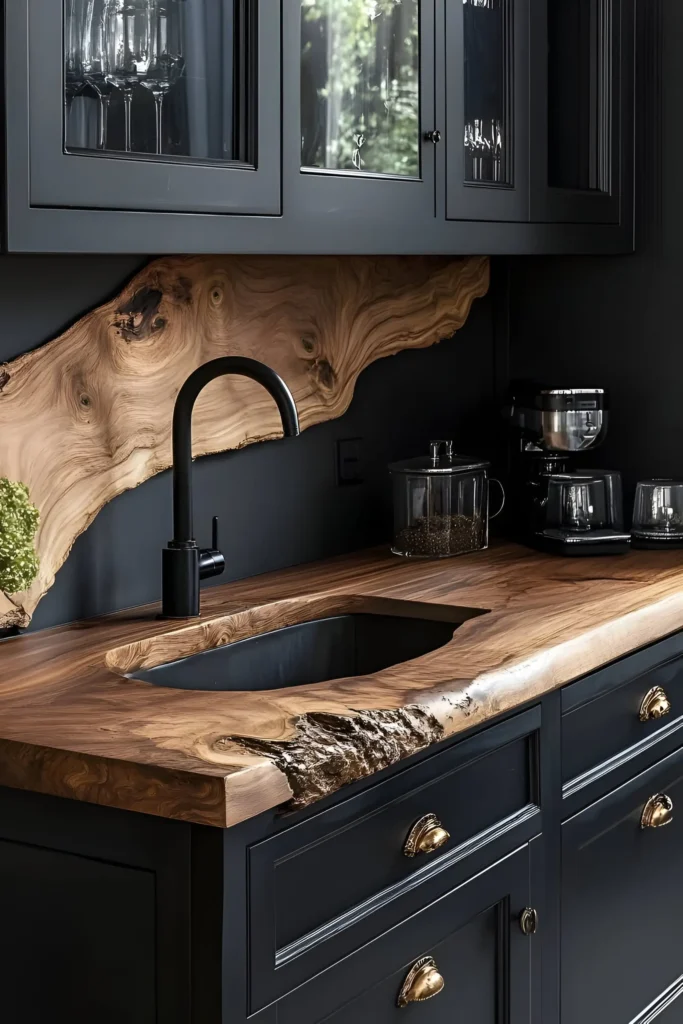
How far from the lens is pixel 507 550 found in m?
2.47

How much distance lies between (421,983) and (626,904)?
0.62 meters

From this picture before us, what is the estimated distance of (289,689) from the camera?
148cm

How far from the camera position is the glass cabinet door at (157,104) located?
1.37 m

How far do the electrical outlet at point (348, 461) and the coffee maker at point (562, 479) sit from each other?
1.10 ft

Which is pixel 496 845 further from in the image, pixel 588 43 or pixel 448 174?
pixel 588 43

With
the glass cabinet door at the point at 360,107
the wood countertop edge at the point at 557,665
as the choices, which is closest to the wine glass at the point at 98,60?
the glass cabinet door at the point at 360,107

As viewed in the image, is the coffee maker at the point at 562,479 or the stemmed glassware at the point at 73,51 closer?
the stemmed glassware at the point at 73,51

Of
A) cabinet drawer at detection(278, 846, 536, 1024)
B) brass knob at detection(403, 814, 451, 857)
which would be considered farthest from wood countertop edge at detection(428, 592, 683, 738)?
Answer: cabinet drawer at detection(278, 846, 536, 1024)

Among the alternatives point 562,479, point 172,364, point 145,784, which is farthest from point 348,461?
point 145,784

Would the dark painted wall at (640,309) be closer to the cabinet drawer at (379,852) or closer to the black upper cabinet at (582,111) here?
the black upper cabinet at (582,111)

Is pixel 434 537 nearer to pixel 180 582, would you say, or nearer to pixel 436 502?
pixel 436 502

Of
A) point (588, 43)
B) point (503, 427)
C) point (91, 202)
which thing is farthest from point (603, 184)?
point (91, 202)

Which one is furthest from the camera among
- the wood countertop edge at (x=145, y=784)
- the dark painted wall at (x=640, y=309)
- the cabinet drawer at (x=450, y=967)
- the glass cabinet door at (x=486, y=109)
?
the dark painted wall at (x=640, y=309)

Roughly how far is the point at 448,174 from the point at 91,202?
2.52ft
